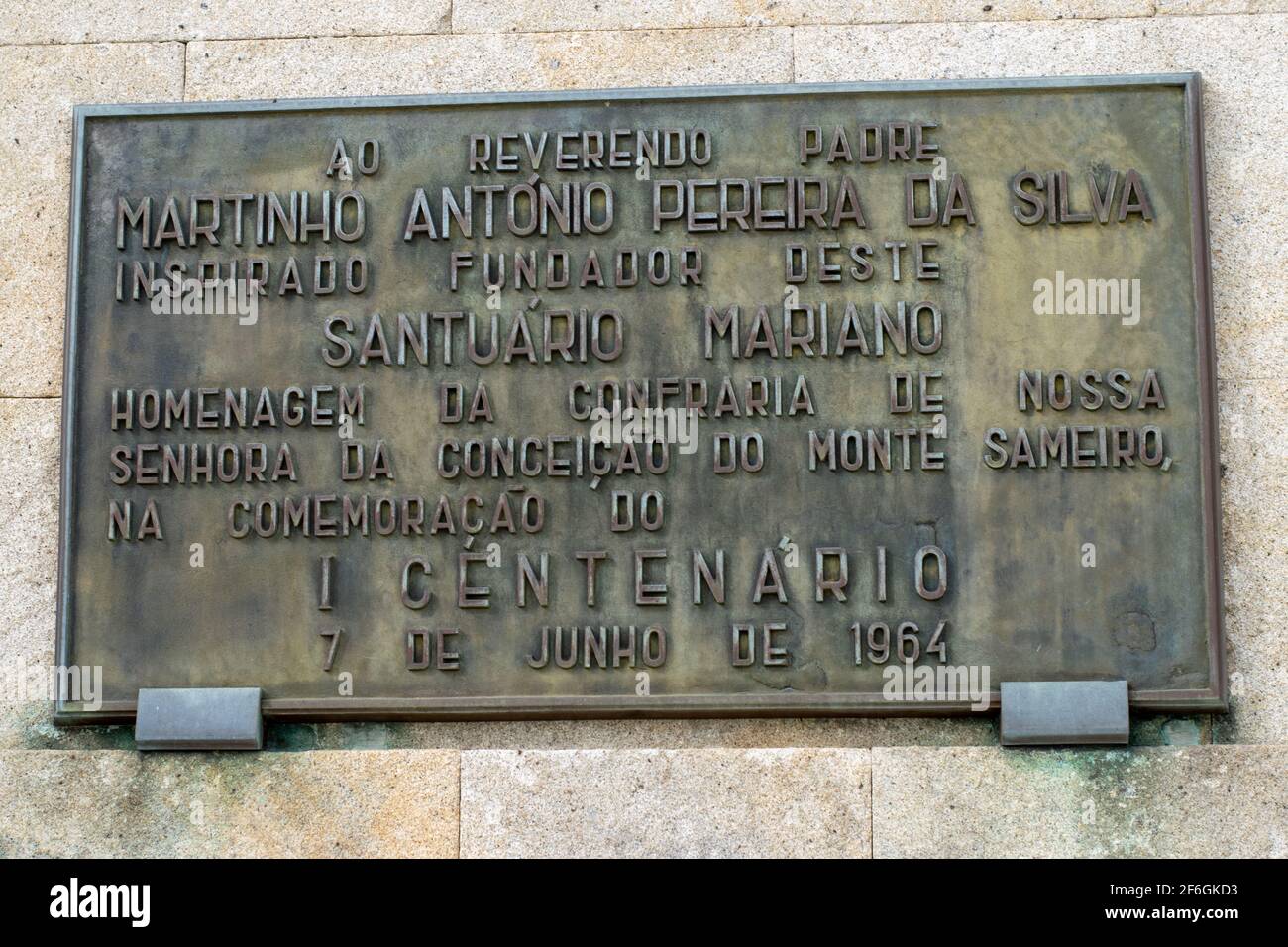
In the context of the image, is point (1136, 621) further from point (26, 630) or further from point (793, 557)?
point (26, 630)

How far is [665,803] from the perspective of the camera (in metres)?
5.20

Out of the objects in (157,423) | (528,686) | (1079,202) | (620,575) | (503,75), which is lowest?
(528,686)

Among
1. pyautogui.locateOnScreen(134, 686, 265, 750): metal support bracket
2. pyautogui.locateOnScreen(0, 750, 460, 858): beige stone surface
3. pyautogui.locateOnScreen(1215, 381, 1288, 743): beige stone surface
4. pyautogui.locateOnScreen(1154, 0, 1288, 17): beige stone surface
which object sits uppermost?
pyautogui.locateOnScreen(1154, 0, 1288, 17): beige stone surface

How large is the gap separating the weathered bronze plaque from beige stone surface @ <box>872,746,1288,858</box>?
0.81 ft

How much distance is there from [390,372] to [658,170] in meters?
1.19

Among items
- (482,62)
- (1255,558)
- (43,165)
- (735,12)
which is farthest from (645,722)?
(43,165)

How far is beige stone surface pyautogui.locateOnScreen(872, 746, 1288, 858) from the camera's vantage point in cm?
511

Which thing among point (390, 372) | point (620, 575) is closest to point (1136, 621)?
point (620, 575)

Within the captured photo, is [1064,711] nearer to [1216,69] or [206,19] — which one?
[1216,69]

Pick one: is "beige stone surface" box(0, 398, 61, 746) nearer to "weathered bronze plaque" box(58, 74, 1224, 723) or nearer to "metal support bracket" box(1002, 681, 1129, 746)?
"weathered bronze plaque" box(58, 74, 1224, 723)

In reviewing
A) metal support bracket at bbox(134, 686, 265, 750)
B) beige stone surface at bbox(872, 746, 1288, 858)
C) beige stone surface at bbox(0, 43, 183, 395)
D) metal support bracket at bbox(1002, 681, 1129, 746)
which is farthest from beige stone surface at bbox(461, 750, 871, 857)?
beige stone surface at bbox(0, 43, 183, 395)

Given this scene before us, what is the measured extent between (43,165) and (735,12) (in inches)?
103

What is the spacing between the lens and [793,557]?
5211mm

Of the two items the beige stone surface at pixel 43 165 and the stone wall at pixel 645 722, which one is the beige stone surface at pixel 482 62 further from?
the beige stone surface at pixel 43 165
